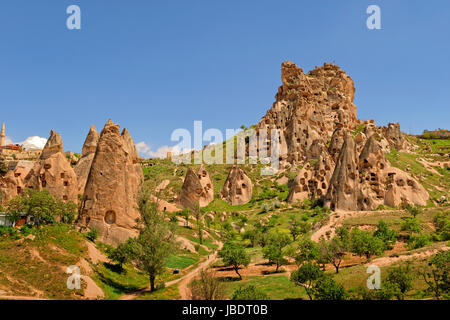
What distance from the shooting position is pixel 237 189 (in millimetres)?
76938

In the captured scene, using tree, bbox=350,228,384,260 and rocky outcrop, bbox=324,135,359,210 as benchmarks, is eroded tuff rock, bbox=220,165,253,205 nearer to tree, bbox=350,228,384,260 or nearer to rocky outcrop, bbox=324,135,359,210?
rocky outcrop, bbox=324,135,359,210

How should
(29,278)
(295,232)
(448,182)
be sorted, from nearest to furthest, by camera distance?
(29,278) → (295,232) → (448,182)

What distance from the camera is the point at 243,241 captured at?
179 ft

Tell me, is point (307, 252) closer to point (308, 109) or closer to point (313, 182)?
point (313, 182)

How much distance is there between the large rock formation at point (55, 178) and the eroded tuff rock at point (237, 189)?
121 ft

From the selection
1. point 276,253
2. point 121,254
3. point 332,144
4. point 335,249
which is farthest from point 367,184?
point 121,254

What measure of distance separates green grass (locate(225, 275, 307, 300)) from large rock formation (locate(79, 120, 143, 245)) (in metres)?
11.9

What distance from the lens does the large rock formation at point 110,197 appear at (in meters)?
35.1

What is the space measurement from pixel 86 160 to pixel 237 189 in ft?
110

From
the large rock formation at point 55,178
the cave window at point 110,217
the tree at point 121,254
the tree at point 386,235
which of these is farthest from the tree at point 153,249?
the tree at point 386,235
